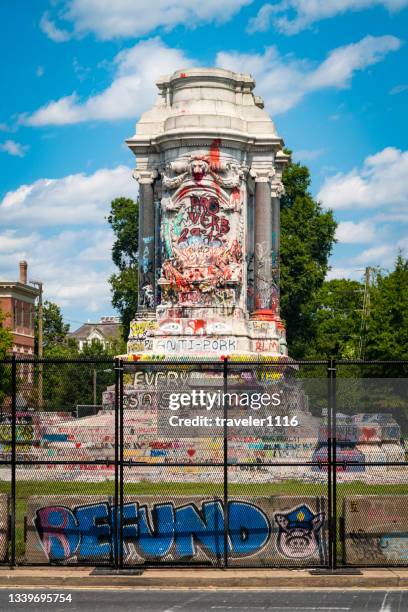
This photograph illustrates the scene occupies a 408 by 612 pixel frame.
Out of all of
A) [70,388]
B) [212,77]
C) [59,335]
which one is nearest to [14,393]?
[70,388]

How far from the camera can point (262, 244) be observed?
183 feet

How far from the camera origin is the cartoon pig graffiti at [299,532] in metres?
20.8

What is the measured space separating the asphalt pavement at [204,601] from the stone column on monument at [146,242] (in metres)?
37.7

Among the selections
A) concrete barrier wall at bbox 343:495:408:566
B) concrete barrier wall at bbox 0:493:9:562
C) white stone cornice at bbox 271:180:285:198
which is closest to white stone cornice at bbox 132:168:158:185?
white stone cornice at bbox 271:180:285:198

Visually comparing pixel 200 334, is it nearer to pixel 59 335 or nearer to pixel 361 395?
pixel 361 395

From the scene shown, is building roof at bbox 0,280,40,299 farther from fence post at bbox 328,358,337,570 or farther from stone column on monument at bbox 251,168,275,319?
fence post at bbox 328,358,337,570

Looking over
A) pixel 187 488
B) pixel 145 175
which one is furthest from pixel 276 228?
pixel 187 488

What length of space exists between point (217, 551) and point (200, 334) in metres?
32.3

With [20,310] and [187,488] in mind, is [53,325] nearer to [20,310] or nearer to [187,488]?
[20,310]

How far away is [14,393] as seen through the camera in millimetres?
20797

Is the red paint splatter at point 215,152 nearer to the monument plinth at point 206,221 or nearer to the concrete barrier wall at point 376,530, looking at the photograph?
the monument plinth at point 206,221

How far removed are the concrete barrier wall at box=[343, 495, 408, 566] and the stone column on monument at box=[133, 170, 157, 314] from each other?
3605cm

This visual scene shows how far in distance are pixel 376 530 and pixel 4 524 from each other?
6593 mm

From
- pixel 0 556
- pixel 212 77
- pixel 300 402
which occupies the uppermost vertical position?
pixel 212 77
